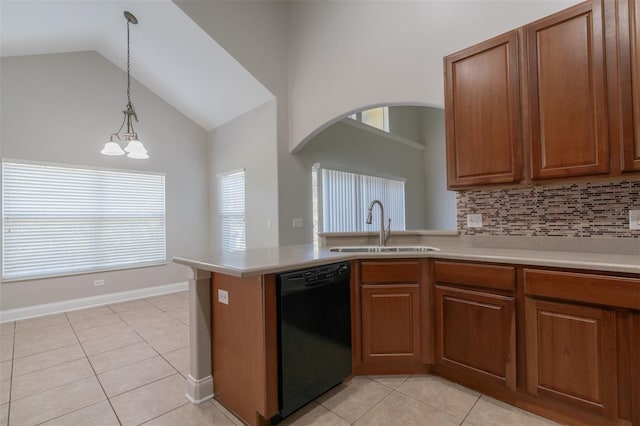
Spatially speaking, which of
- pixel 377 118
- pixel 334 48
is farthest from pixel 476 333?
pixel 377 118

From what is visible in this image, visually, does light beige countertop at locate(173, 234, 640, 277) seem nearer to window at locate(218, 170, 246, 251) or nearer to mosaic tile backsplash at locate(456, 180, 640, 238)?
mosaic tile backsplash at locate(456, 180, 640, 238)

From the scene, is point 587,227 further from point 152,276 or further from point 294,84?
point 152,276

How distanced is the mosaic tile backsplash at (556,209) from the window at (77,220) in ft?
15.2

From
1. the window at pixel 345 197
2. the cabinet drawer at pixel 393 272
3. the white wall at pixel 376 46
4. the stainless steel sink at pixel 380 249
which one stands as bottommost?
the cabinet drawer at pixel 393 272

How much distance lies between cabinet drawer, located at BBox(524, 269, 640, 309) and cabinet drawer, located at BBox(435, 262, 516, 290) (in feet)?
0.29

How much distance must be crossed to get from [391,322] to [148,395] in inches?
68.1

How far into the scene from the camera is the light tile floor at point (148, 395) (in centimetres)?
171

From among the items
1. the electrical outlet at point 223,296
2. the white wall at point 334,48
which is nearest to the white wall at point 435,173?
the white wall at point 334,48

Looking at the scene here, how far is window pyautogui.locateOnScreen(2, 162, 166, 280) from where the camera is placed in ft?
12.2

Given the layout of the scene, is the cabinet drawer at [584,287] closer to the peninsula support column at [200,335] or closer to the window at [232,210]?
the peninsula support column at [200,335]

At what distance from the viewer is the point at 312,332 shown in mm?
1781

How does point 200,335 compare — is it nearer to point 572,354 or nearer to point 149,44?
point 572,354

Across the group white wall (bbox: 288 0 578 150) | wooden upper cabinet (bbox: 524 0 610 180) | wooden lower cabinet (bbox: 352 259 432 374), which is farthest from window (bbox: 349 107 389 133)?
wooden lower cabinet (bbox: 352 259 432 374)

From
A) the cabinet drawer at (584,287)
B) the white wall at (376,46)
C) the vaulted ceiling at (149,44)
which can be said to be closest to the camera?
the cabinet drawer at (584,287)
